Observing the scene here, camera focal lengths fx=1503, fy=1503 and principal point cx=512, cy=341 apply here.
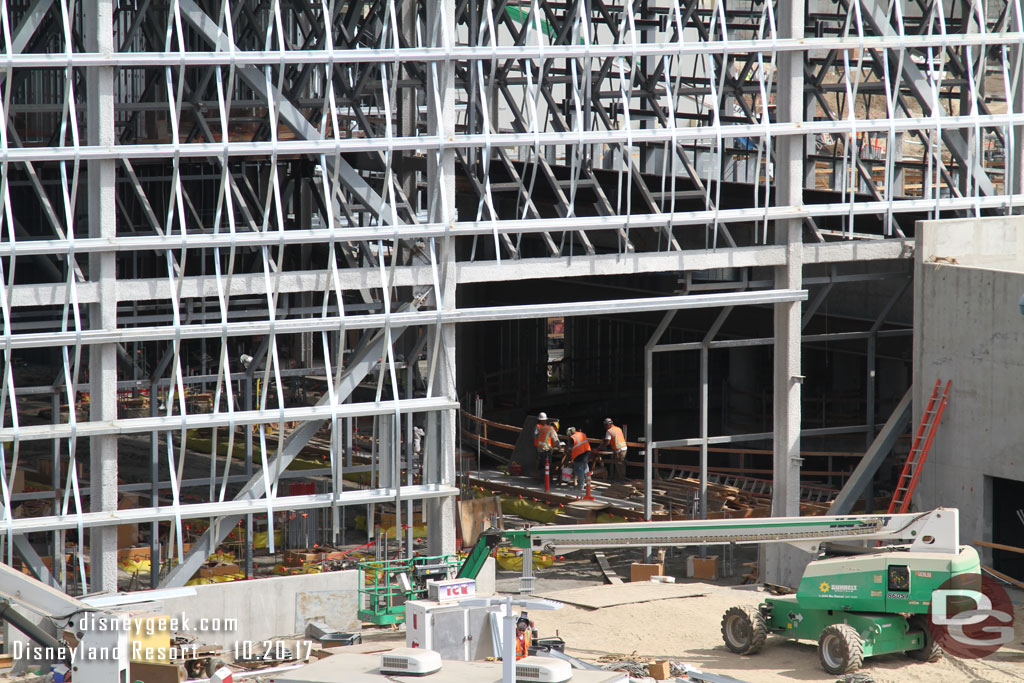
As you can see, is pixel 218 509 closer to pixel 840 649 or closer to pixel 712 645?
pixel 712 645

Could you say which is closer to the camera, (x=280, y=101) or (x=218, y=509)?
(x=218, y=509)

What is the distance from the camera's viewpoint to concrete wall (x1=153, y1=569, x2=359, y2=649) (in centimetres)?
2014

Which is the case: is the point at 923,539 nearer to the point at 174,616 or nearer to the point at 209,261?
the point at 174,616

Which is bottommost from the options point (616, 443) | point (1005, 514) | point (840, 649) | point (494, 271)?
point (840, 649)

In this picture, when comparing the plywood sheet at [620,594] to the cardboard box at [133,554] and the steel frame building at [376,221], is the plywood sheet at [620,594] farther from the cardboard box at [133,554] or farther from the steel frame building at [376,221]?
the cardboard box at [133,554]

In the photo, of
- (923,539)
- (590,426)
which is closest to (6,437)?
(923,539)

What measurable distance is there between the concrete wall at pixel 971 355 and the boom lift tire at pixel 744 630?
4.92 m

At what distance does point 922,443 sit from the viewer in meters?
23.2

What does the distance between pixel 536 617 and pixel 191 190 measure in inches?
648

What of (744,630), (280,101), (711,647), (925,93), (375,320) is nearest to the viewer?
(744,630)

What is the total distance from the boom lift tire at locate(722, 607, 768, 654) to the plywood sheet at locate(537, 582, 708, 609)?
111 inches

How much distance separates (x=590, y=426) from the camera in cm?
3956

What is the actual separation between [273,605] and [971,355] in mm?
10967

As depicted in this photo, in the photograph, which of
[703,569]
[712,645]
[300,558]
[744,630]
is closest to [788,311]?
[703,569]
